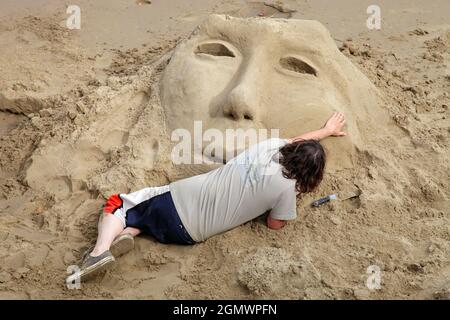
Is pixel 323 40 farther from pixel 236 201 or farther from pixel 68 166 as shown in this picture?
pixel 68 166

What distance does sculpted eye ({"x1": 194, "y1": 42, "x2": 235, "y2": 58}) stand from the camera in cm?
424

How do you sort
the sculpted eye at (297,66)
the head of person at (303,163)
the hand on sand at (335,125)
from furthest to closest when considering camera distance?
the sculpted eye at (297,66) → the hand on sand at (335,125) → the head of person at (303,163)

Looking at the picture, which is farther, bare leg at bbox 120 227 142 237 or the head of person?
bare leg at bbox 120 227 142 237

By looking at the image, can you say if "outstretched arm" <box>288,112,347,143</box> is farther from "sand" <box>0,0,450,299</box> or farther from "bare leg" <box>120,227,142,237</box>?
"bare leg" <box>120,227,142,237</box>

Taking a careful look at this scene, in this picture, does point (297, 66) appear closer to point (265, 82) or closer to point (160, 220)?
point (265, 82)

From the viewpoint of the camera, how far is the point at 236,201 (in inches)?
134

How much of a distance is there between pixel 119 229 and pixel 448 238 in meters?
1.83

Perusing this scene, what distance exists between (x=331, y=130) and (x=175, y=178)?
1.02 meters

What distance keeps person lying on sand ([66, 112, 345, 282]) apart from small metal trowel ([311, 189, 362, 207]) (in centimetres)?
24

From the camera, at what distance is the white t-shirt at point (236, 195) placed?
3.37 m

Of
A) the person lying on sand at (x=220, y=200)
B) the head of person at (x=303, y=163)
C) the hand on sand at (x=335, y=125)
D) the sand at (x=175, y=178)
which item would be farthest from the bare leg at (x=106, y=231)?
the hand on sand at (x=335, y=125)

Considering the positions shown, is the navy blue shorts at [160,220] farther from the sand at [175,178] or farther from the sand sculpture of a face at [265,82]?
the sand sculpture of a face at [265,82]

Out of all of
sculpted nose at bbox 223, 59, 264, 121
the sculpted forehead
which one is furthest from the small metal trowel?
the sculpted forehead

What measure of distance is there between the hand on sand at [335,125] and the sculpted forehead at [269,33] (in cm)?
50
